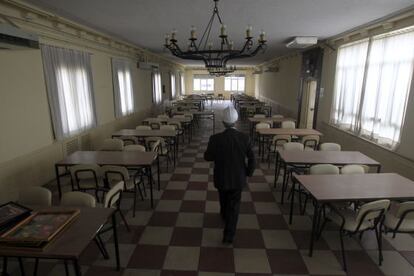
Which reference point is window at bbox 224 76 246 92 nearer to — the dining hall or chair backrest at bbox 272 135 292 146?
the dining hall

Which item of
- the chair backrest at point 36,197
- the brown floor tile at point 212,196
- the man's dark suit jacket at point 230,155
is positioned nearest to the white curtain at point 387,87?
the brown floor tile at point 212,196

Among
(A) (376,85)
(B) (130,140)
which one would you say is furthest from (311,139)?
(B) (130,140)

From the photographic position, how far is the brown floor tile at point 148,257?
103 inches

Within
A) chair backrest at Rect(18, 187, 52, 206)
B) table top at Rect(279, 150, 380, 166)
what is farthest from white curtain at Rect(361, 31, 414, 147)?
chair backrest at Rect(18, 187, 52, 206)

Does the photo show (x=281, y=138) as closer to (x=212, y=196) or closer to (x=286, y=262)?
(x=212, y=196)

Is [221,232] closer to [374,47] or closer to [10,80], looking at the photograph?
[10,80]

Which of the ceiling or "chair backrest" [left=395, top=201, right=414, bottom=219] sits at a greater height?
the ceiling

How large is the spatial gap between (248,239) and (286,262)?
514 mm

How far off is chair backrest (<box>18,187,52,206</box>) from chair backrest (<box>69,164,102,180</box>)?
833mm

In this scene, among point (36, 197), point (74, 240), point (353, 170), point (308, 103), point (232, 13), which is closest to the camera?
point (74, 240)

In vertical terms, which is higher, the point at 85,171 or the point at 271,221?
the point at 85,171

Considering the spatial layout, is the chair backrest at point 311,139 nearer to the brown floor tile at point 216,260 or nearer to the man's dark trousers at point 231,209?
the man's dark trousers at point 231,209

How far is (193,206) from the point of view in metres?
3.83

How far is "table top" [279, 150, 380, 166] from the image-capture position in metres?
3.78
